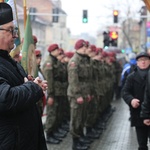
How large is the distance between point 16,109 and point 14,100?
8cm

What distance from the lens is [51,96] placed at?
25.2 feet

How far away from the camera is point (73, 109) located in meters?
6.89

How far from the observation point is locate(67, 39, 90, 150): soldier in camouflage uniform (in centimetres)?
678

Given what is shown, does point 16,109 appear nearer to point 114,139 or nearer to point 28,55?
point 28,55

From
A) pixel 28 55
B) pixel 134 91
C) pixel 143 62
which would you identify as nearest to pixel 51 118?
pixel 134 91

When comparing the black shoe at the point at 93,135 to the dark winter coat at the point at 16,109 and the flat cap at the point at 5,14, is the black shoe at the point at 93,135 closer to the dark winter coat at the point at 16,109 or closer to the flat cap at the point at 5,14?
the dark winter coat at the point at 16,109

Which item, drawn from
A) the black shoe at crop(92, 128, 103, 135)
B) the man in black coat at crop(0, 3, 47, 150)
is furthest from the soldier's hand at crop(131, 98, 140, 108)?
the black shoe at crop(92, 128, 103, 135)

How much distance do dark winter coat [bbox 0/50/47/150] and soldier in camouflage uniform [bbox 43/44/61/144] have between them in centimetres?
434

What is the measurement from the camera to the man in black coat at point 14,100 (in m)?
2.83

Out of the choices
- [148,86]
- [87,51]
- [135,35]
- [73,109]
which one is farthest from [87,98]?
[135,35]

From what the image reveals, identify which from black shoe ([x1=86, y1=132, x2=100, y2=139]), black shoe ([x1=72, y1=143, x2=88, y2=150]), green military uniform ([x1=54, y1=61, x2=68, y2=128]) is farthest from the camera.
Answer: black shoe ([x1=86, y1=132, x2=100, y2=139])

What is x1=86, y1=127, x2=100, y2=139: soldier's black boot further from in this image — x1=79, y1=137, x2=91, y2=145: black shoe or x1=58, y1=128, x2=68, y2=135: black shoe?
x1=58, y1=128, x2=68, y2=135: black shoe

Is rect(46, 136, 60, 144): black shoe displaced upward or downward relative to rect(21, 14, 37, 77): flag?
downward

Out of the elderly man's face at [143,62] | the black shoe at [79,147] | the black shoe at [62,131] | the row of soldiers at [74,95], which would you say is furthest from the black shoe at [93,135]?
the elderly man's face at [143,62]
